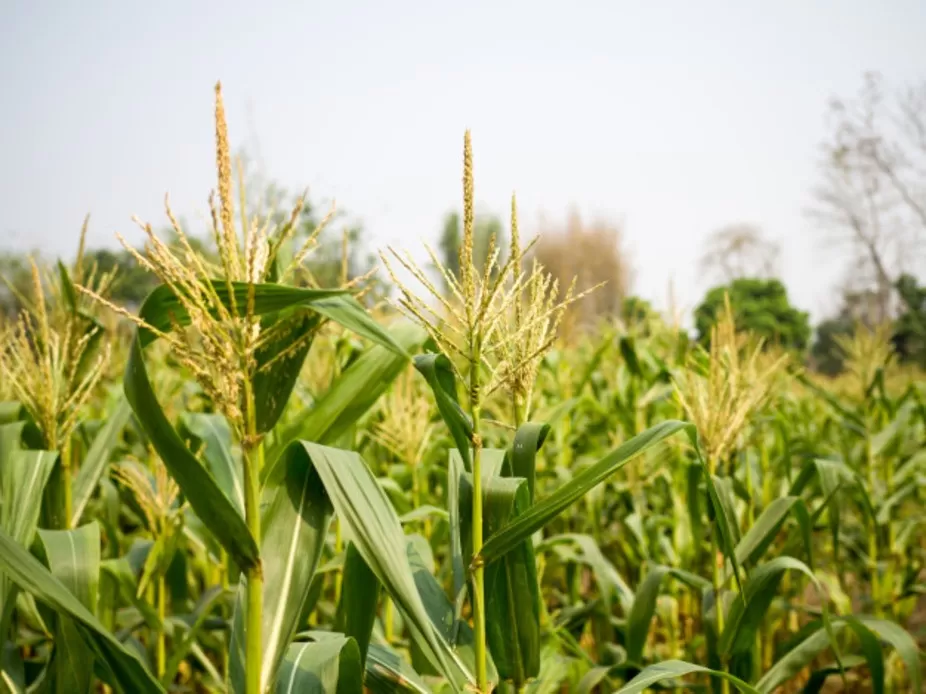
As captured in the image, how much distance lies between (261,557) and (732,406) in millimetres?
1559

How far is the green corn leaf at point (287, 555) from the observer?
1.39 metres

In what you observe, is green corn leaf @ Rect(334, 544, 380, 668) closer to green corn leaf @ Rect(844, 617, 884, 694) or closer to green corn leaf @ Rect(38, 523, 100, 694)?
green corn leaf @ Rect(38, 523, 100, 694)

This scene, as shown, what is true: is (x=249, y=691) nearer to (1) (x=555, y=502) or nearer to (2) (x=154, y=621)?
(1) (x=555, y=502)

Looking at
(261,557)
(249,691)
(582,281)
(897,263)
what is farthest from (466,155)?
(582,281)

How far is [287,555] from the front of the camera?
1.44 metres

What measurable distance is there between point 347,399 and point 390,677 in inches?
23.0

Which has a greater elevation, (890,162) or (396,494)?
(890,162)

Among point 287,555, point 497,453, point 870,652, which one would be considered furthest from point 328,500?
point 870,652

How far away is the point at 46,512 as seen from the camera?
7.16ft

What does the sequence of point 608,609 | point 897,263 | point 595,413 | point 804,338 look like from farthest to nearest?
point 804,338 → point 897,263 → point 595,413 → point 608,609

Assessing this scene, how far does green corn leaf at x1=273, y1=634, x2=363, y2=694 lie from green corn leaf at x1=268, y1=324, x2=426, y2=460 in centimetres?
40

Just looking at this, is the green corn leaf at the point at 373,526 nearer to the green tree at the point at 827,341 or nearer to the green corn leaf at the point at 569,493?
the green corn leaf at the point at 569,493

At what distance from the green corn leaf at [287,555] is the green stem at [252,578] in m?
0.05

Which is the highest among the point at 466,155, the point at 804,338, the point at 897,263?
the point at 897,263
